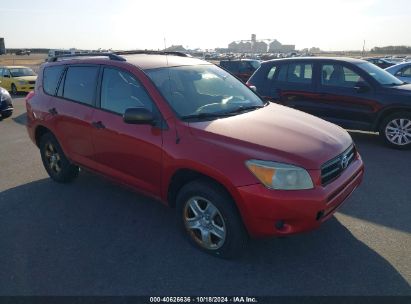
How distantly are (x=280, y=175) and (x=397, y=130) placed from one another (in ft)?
15.8

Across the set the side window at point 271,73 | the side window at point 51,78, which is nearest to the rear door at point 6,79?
the side window at point 51,78

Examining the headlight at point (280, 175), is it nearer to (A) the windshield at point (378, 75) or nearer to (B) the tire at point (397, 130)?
(B) the tire at point (397, 130)

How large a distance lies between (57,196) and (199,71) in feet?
8.25

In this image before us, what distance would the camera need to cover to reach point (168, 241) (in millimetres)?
3547

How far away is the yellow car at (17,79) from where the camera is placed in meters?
16.3

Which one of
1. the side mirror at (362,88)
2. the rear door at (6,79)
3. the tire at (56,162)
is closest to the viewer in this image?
the tire at (56,162)

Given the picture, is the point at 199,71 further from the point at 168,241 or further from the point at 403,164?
the point at 403,164

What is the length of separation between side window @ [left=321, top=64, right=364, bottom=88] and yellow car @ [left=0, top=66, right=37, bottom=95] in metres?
13.8

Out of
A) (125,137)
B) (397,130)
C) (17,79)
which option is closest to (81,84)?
(125,137)

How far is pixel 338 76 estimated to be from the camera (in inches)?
277

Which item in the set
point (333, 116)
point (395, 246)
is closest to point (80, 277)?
point (395, 246)

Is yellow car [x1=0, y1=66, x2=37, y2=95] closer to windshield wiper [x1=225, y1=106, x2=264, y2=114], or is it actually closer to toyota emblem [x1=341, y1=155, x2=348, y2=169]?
windshield wiper [x1=225, y1=106, x2=264, y2=114]

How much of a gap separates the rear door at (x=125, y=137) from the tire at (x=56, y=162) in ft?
3.31

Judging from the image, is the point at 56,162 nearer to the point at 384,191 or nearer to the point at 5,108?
the point at 384,191
